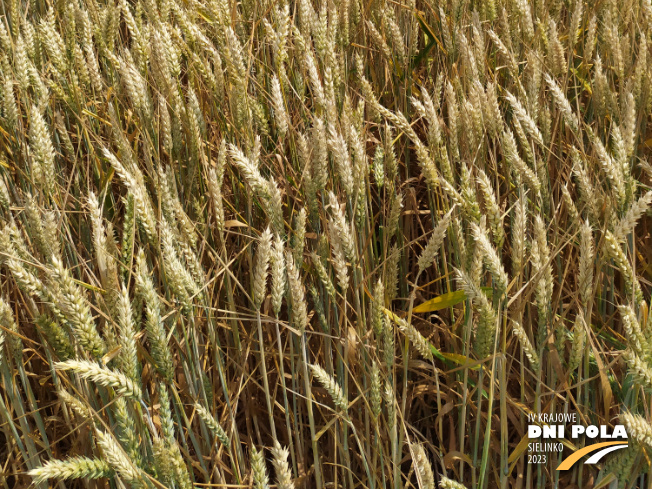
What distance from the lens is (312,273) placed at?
1.22 m

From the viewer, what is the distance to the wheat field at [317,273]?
0.89m

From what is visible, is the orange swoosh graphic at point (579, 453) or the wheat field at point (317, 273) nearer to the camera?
the wheat field at point (317, 273)

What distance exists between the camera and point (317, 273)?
1.08 metres

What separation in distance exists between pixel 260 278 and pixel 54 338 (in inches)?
11.9

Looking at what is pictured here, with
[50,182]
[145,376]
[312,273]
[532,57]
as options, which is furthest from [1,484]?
[532,57]

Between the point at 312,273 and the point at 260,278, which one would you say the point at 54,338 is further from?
the point at 312,273

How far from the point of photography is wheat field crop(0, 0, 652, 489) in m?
0.89

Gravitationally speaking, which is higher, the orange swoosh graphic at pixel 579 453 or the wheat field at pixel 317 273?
the wheat field at pixel 317 273

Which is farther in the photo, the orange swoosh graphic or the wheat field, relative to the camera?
the orange swoosh graphic
